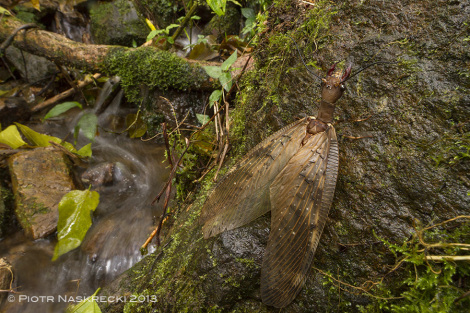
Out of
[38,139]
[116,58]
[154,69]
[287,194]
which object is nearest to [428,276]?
[287,194]

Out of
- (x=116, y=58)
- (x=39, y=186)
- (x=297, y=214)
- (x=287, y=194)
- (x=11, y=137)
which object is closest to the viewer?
(x=297, y=214)

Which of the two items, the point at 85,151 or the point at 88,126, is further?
the point at 85,151

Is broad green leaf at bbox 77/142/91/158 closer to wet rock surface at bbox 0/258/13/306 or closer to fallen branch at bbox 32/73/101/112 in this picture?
wet rock surface at bbox 0/258/13/306

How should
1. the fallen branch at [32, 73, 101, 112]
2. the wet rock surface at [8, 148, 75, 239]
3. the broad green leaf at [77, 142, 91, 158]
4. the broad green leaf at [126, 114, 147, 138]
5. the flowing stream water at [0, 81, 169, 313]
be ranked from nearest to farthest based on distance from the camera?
the flowing stream water at [0, 81, 169, 313] < the wet rock surface at [8, 148, 75, 239] < the broad green leaf at [77, 142, 91, 158] < the broad green leaf at [126, 114, 147, 138] < the fallen branch at [32, 73, 101, 112]

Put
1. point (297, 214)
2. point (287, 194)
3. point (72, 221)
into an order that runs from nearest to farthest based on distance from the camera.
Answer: point (297, 214) → point (287, 194) → point (72, 221)

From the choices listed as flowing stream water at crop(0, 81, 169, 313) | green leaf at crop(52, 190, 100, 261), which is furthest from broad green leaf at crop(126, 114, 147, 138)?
green leaf at crop(52, 190, 100, 261)

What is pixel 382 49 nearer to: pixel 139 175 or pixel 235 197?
pixel 235 197

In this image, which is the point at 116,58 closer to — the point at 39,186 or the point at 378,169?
the point at 39,186
